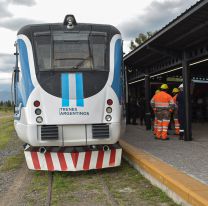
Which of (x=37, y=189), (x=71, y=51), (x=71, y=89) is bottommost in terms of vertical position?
(x=37, y=189)

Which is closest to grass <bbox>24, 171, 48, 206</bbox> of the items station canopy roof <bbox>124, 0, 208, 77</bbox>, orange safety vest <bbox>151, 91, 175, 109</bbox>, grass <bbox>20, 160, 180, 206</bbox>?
grass <bbox>20, 160, 180, 206</bbox>

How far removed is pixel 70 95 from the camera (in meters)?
8.35

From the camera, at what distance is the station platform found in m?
5.73

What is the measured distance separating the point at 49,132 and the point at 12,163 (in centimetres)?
323

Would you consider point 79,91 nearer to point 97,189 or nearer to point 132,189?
point 97,189

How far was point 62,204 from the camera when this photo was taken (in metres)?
6.62

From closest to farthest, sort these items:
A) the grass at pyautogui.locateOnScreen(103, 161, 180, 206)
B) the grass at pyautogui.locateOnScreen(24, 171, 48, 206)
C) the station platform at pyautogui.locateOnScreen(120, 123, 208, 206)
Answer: the station platform at pyautogui.locateOnScreen(120, 123, 208, 206) < the grass at pyautogui.locateOnScreen(103, 161, 180, 206) < the grass at pyautogui.locateOnScreen(24, 171, 48, 206)

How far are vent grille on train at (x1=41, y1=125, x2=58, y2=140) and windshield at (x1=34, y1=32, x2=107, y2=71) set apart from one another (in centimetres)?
123

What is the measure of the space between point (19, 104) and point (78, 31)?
1990mm

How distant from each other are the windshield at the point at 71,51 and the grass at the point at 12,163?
3013mm

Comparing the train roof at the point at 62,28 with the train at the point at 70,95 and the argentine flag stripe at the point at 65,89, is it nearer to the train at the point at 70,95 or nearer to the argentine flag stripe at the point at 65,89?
the train at the point at 70,95

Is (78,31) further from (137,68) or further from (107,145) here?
(137,68)

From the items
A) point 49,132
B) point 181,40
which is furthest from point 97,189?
point 181,40

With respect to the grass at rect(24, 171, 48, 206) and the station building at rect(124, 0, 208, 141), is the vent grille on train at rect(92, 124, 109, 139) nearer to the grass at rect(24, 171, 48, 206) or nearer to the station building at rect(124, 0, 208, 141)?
the grass at rect(24, 171, 48, 206)
